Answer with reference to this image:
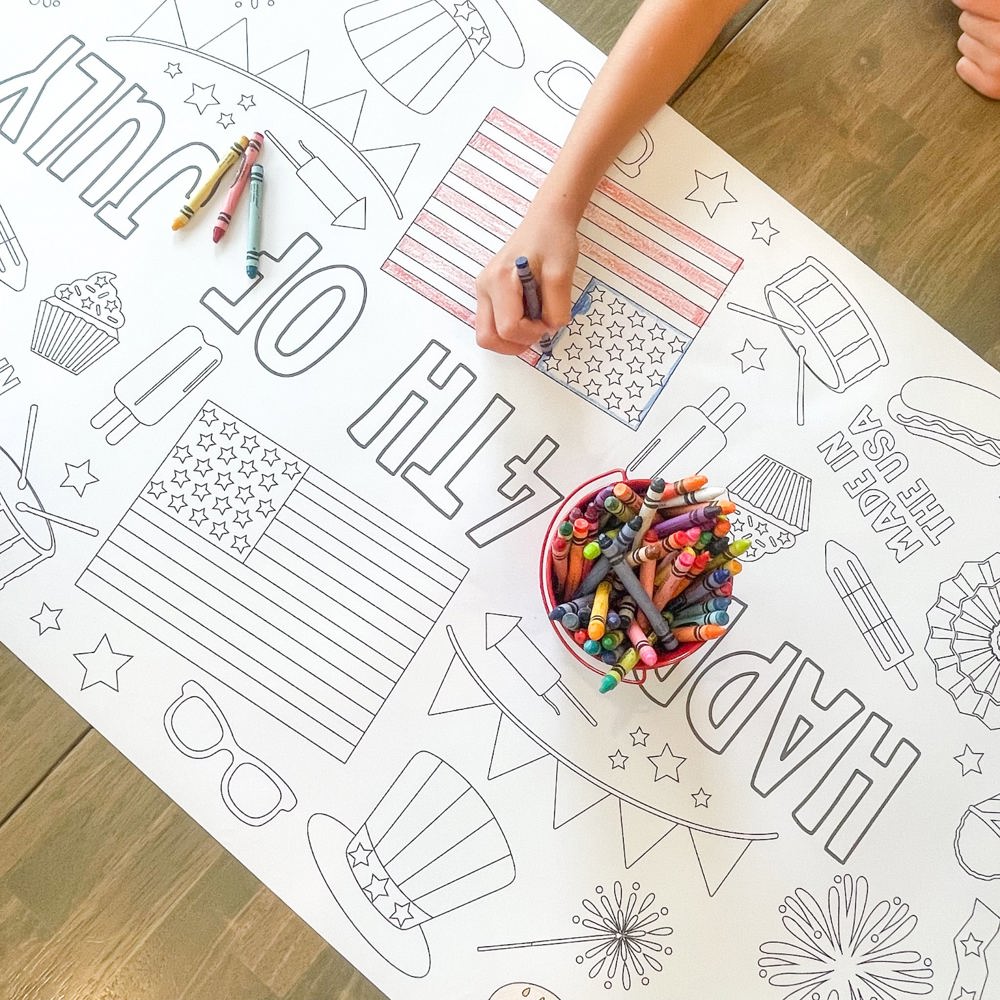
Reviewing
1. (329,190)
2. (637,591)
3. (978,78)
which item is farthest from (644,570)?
(978,78)

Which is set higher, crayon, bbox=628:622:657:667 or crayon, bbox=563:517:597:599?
crayon, bbox=563:517:597:599

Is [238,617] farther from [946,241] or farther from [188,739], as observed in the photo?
[946,241]

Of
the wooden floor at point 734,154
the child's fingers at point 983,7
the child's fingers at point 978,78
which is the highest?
the child's fingers at point 983,7

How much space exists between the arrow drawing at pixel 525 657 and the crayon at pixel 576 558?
5cm

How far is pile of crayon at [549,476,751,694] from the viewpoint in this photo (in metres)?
0.51

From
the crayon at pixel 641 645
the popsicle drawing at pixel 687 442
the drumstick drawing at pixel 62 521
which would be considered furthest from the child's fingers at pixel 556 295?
the drumstick drawing at pixel 62 521

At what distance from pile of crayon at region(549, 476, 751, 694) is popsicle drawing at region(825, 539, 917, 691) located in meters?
0.12

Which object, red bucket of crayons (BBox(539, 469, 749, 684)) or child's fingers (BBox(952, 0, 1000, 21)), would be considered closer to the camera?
red bucket of crayons (BBox(539, 469, 749, 684))

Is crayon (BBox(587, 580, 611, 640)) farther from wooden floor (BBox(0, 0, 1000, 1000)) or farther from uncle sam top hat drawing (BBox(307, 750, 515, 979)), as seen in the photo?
wooden floor (BBox(0, 0, 1000, 1000))

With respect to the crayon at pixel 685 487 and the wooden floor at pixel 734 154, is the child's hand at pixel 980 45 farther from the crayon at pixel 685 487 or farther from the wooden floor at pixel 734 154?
the crayon at pixel 685 487

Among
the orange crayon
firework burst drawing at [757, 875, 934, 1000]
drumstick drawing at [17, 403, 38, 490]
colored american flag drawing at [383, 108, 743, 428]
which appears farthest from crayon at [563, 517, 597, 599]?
drumstick drawing at [17, 403, 38, 490]

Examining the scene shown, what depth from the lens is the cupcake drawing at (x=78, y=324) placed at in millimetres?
603

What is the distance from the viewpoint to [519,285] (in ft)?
1.91

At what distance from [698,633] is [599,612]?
60 millimetres
